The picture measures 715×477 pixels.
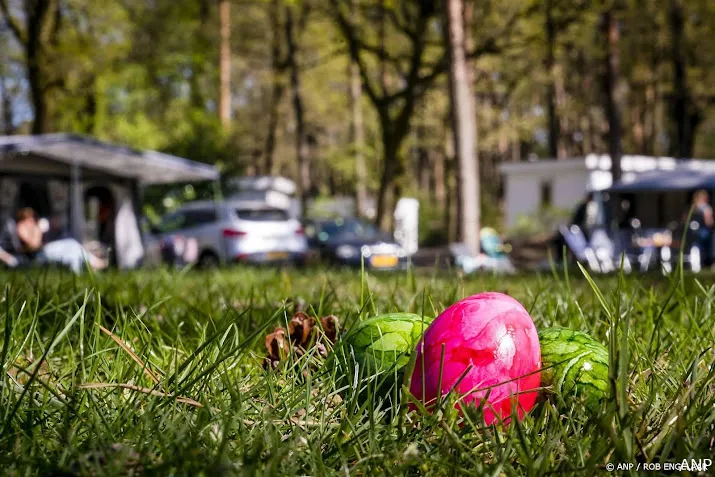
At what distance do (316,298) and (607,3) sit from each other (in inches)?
755

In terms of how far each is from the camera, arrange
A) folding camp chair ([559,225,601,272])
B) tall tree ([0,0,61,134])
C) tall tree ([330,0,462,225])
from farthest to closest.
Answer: tall tree ([330,0,462,225]) < tall tree ([0,0,61,134]) < folding camp chair ([559,225,601,272])

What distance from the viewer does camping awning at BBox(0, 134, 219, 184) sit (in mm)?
15922

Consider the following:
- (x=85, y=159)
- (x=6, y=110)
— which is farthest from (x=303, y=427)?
(x=6, y=110)

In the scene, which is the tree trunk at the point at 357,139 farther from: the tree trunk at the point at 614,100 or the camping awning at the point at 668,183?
the camping awning at the point at 668,183

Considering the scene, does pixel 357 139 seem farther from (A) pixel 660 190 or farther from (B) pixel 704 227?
(B) pixel 704 227

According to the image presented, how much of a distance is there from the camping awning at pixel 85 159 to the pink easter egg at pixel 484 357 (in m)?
15.4

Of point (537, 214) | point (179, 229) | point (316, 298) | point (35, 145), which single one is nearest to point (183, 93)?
point (537, 214)

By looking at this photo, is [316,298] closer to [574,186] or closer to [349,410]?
[349,410]

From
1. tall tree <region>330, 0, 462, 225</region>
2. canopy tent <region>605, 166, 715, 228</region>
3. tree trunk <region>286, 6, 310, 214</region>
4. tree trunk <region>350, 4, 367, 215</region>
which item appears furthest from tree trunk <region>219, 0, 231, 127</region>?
canopy tent <region>605, 166, 715, 228</region>

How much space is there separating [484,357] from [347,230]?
1972 centimetres

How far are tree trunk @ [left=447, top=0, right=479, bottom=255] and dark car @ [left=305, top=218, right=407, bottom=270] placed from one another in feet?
10.8

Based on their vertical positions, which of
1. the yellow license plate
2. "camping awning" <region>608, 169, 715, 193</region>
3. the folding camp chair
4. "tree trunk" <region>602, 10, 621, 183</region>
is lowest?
the yellow license plate

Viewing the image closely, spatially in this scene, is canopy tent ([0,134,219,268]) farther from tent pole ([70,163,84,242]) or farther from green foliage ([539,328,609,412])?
green foliage ([539,328,609,412])

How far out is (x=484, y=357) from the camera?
1.70 meters
